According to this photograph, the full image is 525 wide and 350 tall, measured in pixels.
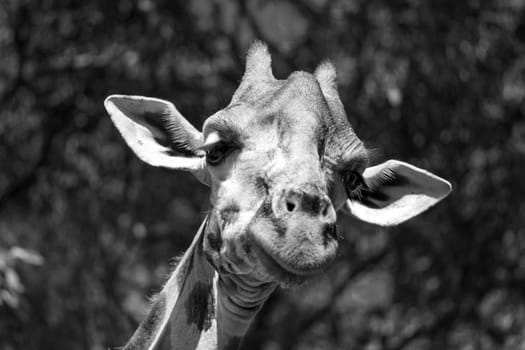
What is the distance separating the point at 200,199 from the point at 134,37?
6.86ft

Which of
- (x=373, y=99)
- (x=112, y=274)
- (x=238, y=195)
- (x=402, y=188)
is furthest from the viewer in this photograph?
(x=112, y=274)

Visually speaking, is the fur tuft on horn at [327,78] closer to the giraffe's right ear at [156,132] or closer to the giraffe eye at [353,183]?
the giraffe eye at [353,183]

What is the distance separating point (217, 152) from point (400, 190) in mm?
1095

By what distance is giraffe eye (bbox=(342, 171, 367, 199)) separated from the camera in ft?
15.2

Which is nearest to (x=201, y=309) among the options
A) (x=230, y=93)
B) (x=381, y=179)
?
(x=381, y=179)

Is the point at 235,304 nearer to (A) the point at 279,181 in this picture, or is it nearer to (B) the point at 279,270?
(B) the point at 279,270

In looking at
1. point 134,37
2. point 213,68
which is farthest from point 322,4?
point 134,37

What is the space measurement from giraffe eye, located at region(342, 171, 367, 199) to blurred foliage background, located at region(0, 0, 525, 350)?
20.0 feet

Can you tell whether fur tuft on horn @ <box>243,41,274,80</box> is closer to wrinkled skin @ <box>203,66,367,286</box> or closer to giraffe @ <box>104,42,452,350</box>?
giraffe @ <box>104,42,452,350</box>

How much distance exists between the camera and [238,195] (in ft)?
14.1

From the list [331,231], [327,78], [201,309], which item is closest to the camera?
[331,231]

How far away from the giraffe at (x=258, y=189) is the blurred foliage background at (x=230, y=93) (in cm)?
590

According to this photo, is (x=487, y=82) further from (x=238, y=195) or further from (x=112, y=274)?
(x=238, y=195)

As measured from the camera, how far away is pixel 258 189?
13.8 feet
